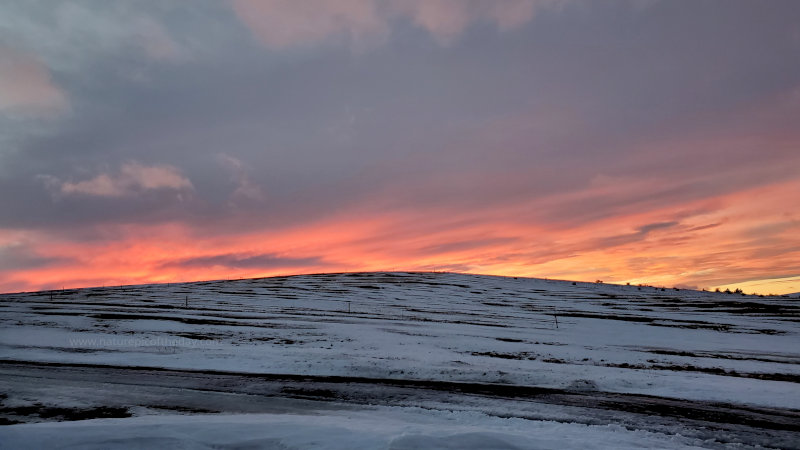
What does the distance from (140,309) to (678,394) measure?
94.2 ft

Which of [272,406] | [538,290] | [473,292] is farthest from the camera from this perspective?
[538,290]

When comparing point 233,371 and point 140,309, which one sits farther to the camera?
point 140,309

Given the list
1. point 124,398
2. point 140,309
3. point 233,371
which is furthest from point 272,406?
point 140,309

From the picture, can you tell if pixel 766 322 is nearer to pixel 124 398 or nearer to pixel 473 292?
pixel 473 292

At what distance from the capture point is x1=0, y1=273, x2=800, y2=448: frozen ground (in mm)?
7703

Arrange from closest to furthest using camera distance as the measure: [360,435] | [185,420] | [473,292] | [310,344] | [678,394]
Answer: [360,435]
[185,420]
[678,394]
[310,344]
[473,292]

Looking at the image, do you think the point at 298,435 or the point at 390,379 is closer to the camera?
the point at 298,435

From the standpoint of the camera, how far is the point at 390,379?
43.0ft

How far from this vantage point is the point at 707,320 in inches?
1286

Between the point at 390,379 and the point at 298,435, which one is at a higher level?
the point at 298,435

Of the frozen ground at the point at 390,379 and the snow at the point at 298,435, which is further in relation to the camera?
the frozen ground at the point at 390,379

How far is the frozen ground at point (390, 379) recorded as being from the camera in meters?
7.70

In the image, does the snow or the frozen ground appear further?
the frozen ground

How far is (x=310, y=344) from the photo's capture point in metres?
18.9
